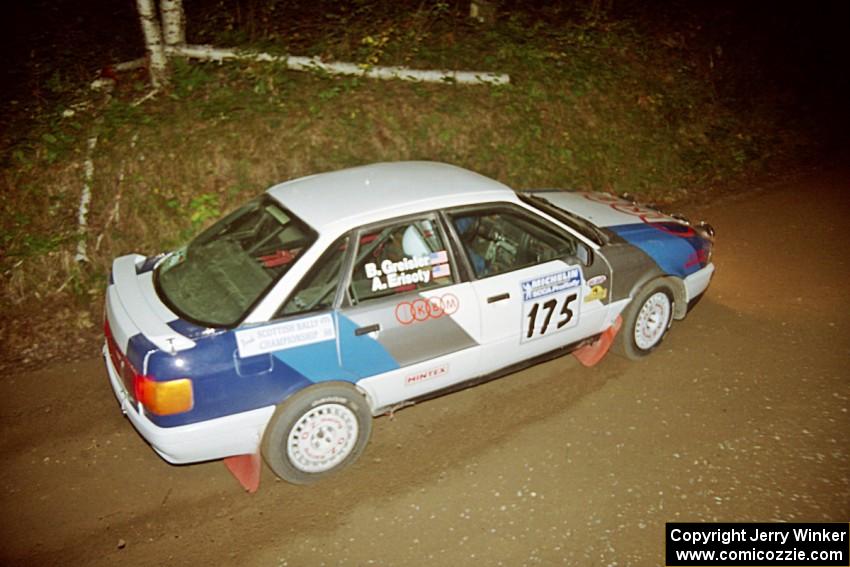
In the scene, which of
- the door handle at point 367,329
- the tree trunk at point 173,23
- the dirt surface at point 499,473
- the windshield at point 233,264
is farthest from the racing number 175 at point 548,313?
the tree trunk at point 173,23

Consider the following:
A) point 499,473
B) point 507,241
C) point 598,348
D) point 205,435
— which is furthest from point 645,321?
point 205,435

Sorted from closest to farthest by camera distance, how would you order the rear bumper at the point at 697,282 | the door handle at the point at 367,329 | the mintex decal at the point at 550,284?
1. the door handle at the point at 367,329
2. the mintex decal at the point at 550,284
3. the rear bumper at the point at 697,282

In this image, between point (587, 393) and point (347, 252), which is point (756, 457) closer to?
point (587, 393)

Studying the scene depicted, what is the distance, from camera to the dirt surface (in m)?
3.73

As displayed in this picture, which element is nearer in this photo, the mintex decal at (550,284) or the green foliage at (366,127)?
the mintex decal at (550,284)

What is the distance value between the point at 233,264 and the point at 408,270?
3.74 ft

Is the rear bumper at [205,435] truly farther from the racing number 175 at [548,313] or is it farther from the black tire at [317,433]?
the racing number 175 at [548,313]

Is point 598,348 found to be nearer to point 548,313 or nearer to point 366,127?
point 548,313

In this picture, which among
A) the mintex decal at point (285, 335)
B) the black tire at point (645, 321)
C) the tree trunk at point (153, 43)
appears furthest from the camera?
the tree trunk at point (153, 43)

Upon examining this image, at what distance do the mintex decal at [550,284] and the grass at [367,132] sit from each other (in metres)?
3.89

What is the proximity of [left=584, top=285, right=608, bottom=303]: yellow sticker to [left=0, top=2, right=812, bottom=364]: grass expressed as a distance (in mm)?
3803

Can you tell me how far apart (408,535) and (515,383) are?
1.79 m

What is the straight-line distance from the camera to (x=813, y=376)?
517 centimetres

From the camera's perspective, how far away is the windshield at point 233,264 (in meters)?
3.88
